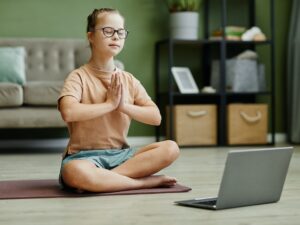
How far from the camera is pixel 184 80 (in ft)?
16.6

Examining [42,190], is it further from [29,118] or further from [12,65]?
[12,65]

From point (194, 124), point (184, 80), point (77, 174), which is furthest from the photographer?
point (184, 80)

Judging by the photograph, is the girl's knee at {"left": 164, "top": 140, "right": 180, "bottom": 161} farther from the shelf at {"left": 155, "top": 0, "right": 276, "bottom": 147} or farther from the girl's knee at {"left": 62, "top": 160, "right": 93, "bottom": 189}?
the shelf at {"left": 155, "top": 0, "right": 276, "bottom": 147}

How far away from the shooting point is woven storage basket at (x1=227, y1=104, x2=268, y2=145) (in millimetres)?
4918

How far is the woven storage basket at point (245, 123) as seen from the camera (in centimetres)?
492

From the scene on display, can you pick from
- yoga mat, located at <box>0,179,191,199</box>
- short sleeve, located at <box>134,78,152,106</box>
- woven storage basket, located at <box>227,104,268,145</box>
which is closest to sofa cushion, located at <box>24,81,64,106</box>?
woven storage basket, located at <box>227,104,268,145</box>

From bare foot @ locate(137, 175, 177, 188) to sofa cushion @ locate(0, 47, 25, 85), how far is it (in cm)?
231

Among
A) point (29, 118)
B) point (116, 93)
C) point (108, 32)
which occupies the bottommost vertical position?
point (29, 118)

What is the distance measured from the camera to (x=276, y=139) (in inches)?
214

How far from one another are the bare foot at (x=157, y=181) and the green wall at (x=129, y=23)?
280 cm

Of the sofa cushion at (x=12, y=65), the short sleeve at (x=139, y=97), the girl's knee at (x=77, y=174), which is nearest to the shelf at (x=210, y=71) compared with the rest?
the sofa cushion at (x=12, y=65)

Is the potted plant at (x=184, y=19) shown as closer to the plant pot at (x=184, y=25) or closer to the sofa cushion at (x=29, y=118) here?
the plant pot at (x=184, y=25)

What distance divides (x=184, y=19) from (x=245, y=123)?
3.16ft

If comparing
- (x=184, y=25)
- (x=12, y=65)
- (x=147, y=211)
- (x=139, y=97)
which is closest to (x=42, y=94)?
(x=12, y=65)
